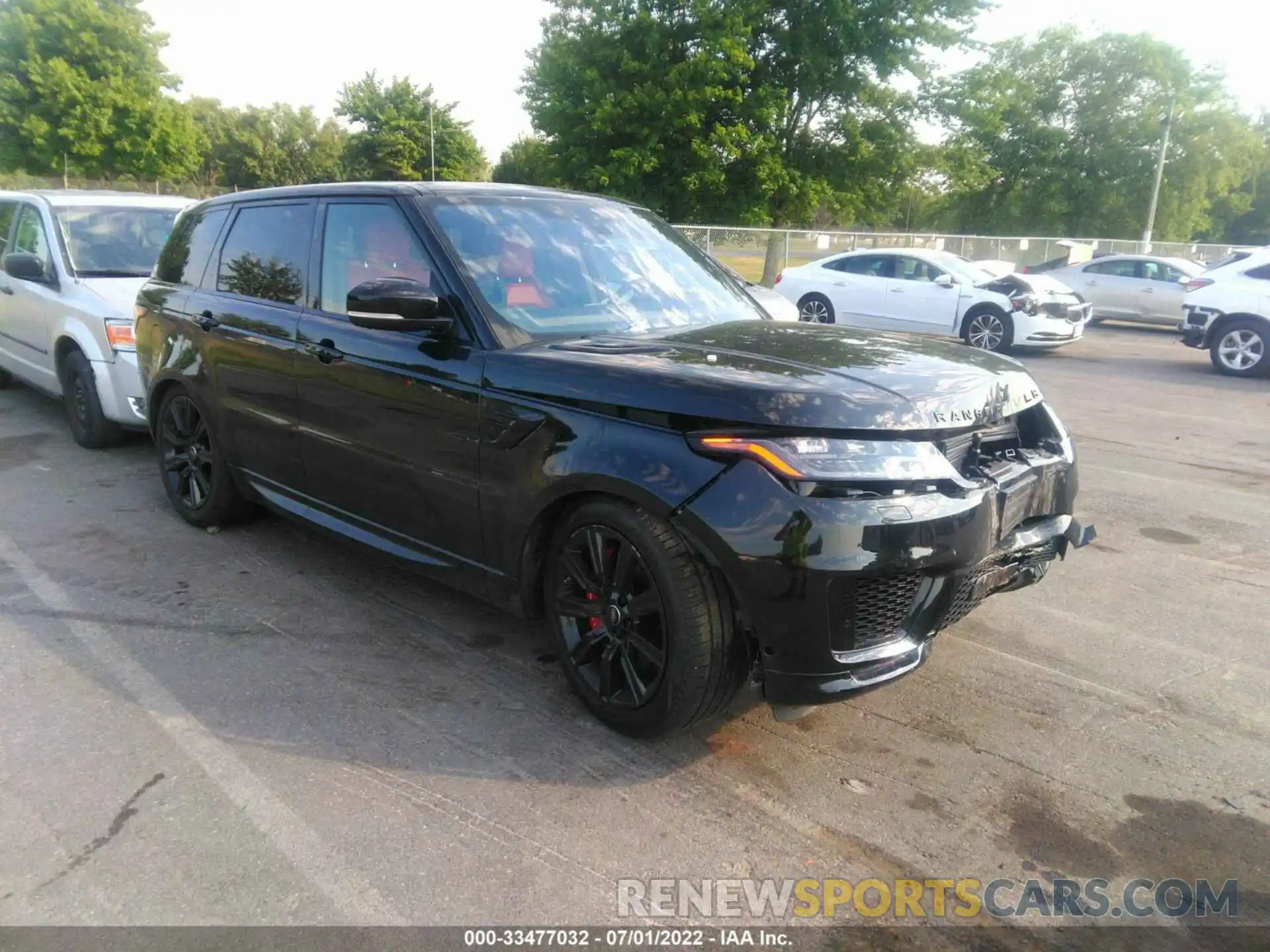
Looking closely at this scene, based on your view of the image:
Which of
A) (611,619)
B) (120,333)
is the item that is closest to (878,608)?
(611,619)

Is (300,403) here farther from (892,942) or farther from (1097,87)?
(1097,87)

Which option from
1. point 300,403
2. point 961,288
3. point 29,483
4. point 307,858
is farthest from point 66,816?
point 961,288

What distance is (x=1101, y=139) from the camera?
145 ft

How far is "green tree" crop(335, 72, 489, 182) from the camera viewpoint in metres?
53.6

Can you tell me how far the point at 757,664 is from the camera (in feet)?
9.27

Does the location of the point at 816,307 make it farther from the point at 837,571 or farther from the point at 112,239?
the point at 837,571

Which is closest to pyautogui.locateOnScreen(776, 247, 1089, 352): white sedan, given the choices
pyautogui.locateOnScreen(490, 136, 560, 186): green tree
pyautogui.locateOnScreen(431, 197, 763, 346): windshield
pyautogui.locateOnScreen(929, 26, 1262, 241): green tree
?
pyautogui.locateOnScreen(490, 136, 560, 186): green tree

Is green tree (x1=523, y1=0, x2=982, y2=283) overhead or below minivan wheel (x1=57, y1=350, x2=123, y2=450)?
overhead

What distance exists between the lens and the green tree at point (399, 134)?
5356 centimetres

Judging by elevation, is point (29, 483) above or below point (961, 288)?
below

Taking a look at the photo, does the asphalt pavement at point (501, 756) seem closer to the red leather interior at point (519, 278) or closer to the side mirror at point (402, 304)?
the side mirror at point (402, 304)

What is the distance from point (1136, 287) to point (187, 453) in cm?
1913

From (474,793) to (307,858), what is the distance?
0.52 metres

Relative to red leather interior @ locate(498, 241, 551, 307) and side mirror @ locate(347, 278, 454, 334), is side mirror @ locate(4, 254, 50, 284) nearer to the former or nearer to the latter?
side mirror @ locate(347, 278, 454, 334)
